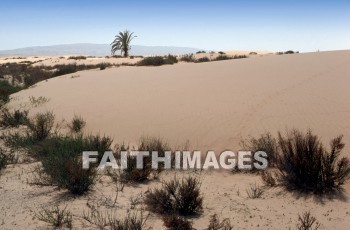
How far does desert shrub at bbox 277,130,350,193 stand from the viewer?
5.21 m

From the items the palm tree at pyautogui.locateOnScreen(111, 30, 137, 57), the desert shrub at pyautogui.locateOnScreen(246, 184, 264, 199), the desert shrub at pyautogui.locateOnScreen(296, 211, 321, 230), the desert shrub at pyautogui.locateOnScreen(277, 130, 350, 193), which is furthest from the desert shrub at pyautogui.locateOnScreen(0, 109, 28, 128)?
the palm tree at pyautogui.locateOnScreen(111, 30, 137, 57)

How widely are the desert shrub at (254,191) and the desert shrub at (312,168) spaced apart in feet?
1.35

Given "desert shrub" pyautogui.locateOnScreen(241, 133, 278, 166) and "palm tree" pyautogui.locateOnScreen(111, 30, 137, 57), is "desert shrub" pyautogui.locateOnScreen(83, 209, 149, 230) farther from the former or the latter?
"palm tree" pyautogui.locateOnScreen(111, 30, 137, 57)

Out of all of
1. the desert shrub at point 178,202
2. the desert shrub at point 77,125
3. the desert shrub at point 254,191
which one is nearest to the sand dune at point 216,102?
the desert shrub at point 77,125

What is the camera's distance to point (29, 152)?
Result: 24.3 feet

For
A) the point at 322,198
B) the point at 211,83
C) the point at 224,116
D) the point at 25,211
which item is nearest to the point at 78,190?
the point at 25,211

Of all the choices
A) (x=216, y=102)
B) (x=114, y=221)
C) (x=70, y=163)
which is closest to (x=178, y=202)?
(x=114, y=221)

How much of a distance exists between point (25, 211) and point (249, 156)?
3.55m

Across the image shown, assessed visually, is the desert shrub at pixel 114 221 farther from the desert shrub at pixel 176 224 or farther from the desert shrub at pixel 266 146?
the desert shrub at pixel 266 146

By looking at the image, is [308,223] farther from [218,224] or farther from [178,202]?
[178,202]

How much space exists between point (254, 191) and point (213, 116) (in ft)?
11.1

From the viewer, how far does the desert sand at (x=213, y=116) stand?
4.87 meters

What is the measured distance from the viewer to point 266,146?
21.0 ft

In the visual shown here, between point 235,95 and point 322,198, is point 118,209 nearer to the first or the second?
point 322,198
